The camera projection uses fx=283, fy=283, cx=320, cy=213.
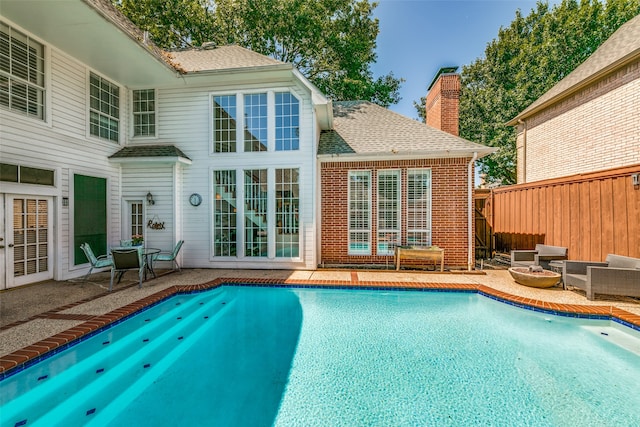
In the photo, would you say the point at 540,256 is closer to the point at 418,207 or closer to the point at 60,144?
the point at 418,207

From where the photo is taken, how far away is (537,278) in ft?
21.3

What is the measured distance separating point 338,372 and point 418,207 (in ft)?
20.6

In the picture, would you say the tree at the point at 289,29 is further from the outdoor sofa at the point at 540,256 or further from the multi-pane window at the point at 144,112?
the outdoor sofa at the point at 540,256

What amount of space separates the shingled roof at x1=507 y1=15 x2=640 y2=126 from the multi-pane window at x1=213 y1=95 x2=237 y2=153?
40.2 ft

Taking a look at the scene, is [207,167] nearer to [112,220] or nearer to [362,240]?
[112,220]

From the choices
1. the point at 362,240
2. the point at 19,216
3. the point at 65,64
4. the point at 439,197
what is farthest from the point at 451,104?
the point at 19,216

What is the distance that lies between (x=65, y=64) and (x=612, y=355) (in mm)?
12466

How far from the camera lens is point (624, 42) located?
409 inches

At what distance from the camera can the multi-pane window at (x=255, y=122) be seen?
8680 millimetres

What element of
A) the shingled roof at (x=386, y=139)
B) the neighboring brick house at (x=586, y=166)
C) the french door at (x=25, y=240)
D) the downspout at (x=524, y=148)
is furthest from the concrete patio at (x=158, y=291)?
the downspout at (x=524, y=148)

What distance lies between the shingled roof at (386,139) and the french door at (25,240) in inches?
285

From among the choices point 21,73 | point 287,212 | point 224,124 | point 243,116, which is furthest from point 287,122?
point 21,73

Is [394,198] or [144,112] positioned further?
[144,112]

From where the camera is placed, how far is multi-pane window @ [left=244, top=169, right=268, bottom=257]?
871 centimetres
